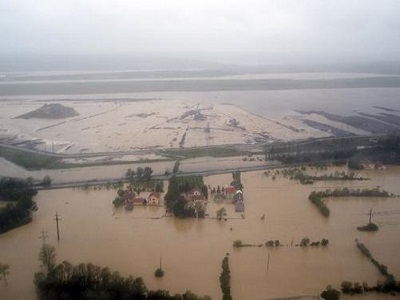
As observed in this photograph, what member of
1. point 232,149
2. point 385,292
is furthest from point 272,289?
point 232,149

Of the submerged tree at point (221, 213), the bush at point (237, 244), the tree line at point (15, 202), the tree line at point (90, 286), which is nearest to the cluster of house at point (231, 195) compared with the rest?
the submerged tree at point (221, 213)

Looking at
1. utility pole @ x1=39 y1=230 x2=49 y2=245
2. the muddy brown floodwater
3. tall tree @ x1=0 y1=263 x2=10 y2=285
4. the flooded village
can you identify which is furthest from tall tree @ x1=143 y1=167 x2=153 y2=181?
tall tree @ x1=0 y1=263 x2=10 y2=285

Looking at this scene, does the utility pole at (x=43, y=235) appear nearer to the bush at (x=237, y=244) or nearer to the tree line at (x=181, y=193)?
the tree line at (x=181, y=193)

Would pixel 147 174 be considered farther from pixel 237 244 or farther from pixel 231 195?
pixel 237 244

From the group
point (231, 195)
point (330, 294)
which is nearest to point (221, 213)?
point (231, 195)

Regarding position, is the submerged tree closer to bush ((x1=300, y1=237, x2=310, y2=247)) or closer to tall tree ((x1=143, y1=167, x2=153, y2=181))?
bush ((x1=300, y1=237, x2=310, y2=247))

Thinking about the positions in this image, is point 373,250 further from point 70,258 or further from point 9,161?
point 9,161
